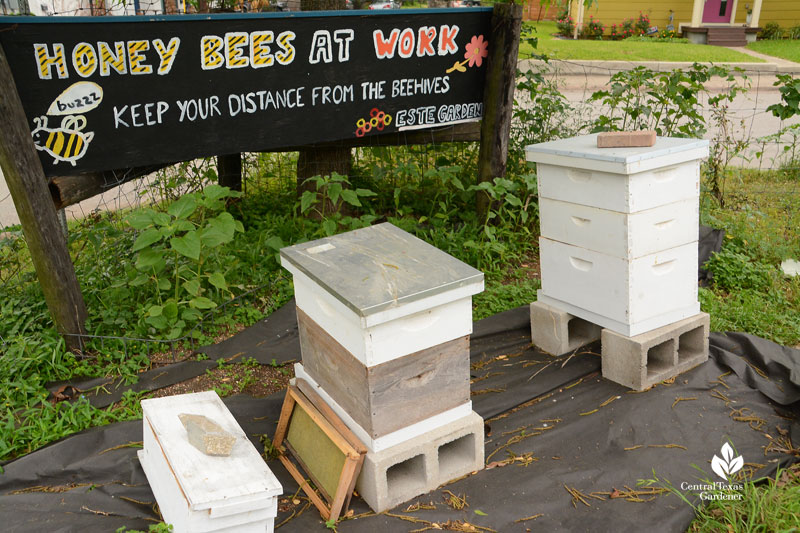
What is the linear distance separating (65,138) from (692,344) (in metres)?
3.42

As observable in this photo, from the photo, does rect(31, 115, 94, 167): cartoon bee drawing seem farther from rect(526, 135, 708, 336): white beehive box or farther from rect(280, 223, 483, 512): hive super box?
rect(526, 135, 708, 336): white beehive box

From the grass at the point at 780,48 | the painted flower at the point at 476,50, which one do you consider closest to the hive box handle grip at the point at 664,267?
the painted flower at the point at 476,50

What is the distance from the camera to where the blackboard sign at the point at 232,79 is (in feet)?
11.3

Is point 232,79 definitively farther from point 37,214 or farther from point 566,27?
point 566,27

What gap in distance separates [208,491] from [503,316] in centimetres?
222

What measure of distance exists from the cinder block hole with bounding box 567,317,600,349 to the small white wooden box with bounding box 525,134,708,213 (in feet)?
2.63

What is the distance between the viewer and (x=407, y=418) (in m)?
2.54

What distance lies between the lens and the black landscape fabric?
8.15 ft

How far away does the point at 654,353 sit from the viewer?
347 cm

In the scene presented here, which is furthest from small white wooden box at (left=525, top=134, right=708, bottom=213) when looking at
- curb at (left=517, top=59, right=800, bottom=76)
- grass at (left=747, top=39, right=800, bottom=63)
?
grass at (left=747, top=39, right=800, bottom=63)

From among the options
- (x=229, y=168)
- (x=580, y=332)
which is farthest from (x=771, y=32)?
(x=580, y=332)

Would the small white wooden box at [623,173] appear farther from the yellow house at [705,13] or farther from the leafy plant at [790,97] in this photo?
the yellow house at [705,13]

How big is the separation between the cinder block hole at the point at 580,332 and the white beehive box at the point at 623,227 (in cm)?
24

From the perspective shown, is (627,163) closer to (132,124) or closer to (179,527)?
(179,527)
